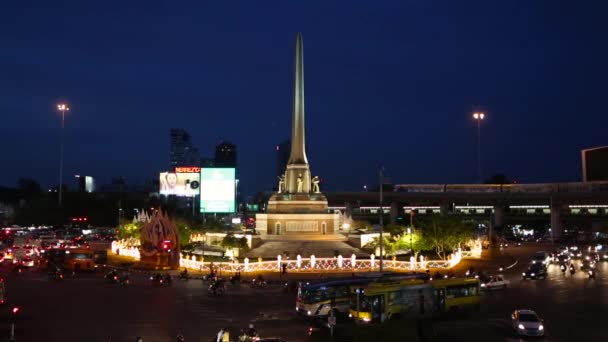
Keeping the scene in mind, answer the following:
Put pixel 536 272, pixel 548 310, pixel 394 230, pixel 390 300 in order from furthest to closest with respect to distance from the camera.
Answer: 1. pixel 394 230
2. pixel 536 272
3. pixel 548 310
4. pixel 390 300

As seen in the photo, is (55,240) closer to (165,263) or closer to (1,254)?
(1,254)

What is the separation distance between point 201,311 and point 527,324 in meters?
13.9

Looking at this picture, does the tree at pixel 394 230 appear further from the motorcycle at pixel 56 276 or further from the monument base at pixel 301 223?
the motorcycle at pixel 56 276

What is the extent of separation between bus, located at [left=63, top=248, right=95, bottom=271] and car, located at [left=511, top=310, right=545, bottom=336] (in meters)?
34.7

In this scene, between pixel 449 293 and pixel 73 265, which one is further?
pixel 73 265

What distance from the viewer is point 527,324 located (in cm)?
2170

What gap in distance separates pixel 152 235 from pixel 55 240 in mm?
27298

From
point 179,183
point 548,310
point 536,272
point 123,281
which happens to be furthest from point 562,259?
point 179,183

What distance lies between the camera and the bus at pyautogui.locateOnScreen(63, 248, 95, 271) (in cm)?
4656

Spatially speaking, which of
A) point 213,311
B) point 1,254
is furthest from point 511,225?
point 213,311

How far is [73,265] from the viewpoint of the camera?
46.6 meters

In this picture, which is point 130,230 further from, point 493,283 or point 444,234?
point 493,283

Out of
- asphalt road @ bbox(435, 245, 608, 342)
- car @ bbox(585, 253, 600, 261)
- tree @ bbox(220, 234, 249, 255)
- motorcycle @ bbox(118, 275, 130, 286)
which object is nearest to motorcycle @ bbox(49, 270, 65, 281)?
motorcycle @ bbox(118, 275, 130, 286)

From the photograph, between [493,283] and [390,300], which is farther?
[493,283]
